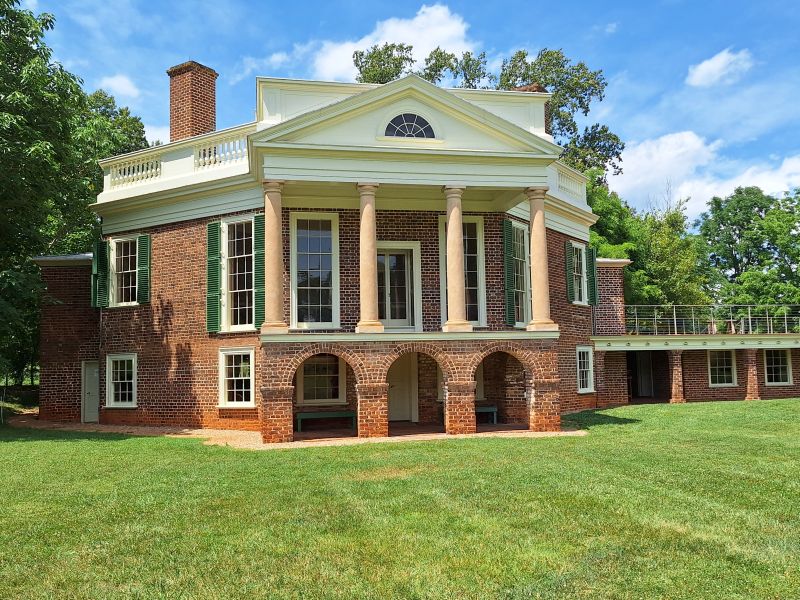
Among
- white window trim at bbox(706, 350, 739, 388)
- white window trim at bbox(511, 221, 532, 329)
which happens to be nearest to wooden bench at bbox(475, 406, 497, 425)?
white window trim at bbox(511, 221, 532, 329)

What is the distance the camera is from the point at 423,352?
47.0 feet

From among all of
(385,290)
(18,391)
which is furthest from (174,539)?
(18,391)

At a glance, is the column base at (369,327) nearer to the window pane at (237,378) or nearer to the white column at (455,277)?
the white column at (455,277)

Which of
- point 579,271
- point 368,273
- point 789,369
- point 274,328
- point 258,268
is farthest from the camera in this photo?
point 789,369

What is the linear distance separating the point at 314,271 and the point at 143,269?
16.1 ft

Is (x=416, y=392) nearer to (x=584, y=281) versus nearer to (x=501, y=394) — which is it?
(x=501, y=394)

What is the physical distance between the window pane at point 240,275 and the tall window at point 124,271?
332 cm

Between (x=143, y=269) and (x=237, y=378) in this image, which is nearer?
(x=237, y=378)

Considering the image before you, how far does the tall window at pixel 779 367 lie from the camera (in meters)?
26.4

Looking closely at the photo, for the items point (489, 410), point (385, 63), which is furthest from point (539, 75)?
point (489, 410)

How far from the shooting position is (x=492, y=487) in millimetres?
8070

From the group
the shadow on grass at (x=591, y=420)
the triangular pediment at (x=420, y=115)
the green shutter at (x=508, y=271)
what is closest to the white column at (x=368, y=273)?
the triangular pediment at (x=420, y=115)

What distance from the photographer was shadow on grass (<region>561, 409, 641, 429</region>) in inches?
631

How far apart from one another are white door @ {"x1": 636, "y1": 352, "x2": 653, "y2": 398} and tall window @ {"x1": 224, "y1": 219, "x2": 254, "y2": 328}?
19.1 meters
